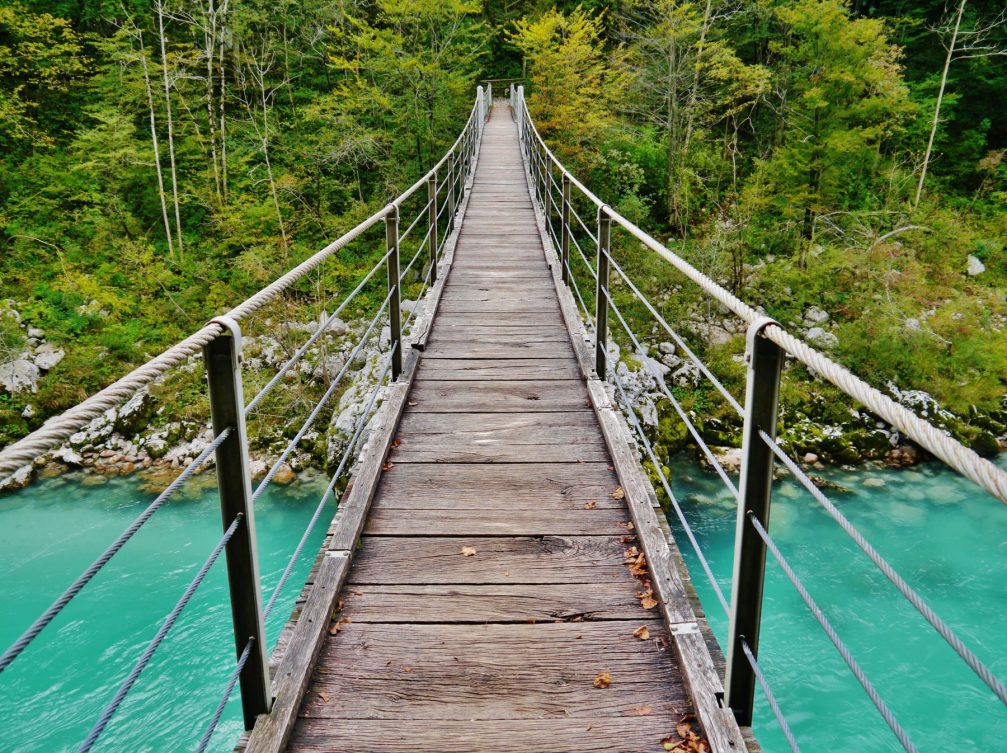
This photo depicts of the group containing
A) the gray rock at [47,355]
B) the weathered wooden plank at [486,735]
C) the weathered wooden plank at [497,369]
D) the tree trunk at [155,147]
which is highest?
the tree trunk at [155,147]

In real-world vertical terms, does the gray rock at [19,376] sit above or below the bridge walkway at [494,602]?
below

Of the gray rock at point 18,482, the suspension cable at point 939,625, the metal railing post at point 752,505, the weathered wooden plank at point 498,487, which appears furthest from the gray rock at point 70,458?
the suspension cable at point 939,625

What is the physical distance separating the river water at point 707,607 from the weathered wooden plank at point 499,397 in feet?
16.9

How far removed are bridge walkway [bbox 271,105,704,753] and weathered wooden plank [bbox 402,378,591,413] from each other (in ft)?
0.05

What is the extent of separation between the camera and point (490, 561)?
7.47 feet

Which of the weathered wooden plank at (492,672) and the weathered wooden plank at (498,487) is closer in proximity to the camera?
the weathered wooden plank at (492,672)

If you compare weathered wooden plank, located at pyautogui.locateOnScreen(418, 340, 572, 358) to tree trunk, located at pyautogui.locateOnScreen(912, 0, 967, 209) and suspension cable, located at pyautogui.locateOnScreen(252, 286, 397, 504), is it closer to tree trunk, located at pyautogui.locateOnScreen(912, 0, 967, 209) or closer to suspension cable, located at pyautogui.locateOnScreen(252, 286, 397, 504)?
suspension cable, located at pyautogui.locateOnScreen(252, 286, 397, 504)

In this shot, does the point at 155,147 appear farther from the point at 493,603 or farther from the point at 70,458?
the point at 493,603

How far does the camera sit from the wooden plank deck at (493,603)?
5.35 ft

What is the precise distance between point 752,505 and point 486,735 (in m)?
0.88

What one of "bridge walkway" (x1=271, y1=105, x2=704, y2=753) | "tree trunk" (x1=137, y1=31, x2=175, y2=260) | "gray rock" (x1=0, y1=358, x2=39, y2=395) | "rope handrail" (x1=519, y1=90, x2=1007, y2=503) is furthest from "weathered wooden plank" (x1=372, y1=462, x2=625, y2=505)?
"tree trunk" (x1=137, y1=31, x2=175, y2=260)

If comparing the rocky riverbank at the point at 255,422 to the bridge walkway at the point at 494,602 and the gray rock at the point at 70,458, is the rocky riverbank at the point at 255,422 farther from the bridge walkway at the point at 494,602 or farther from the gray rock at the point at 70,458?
the bridge walkway at the point at 494,602

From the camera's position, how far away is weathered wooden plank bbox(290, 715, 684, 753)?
1561 millimetres

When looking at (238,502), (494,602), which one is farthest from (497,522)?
(238,502)
